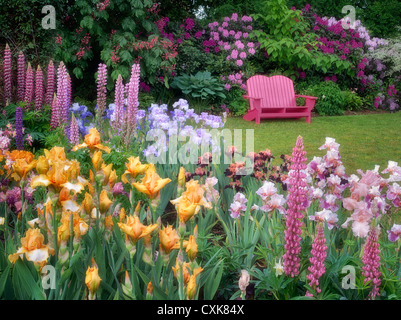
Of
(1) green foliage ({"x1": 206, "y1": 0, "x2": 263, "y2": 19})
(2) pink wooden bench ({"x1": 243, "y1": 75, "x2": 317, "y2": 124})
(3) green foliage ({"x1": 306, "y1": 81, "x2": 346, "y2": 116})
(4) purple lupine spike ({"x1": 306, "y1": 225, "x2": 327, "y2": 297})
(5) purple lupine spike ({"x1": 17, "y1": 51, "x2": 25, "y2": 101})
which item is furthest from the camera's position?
(1) green foliage ({"x1": 206, "y1": 0, "x2": 263, "y2": 19})

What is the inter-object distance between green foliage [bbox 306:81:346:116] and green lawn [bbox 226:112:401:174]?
0.52 metres

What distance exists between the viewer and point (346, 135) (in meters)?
7.45

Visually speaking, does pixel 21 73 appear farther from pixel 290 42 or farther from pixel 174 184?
pixel 290 42

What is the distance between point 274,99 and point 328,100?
140 centimetres

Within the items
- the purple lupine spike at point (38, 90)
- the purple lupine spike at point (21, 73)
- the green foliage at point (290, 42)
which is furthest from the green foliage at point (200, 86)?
the purple lupine spike at point (38, 90)

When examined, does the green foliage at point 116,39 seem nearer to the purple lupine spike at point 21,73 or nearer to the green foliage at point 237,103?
the green foliage at point 237,103

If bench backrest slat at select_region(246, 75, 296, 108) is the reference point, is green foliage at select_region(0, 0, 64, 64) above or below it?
above

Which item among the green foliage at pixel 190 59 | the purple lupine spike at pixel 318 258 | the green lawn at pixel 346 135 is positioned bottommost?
the purple lupine spike at pixel 318 258

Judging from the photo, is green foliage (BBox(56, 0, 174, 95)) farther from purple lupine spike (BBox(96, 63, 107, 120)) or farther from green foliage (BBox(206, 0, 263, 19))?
purple lupine spike (BBox(96, 63, 107, 120))

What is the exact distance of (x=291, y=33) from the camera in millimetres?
10734

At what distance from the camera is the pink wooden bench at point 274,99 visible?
870 centimetres

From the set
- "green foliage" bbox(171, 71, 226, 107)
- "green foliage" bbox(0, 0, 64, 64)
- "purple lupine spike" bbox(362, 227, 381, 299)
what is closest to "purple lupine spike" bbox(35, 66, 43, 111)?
"green foliage" bbox(0, 0, 64, 64)

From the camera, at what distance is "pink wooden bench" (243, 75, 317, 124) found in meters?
8.70

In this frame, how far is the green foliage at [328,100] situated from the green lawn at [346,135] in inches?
20.7
